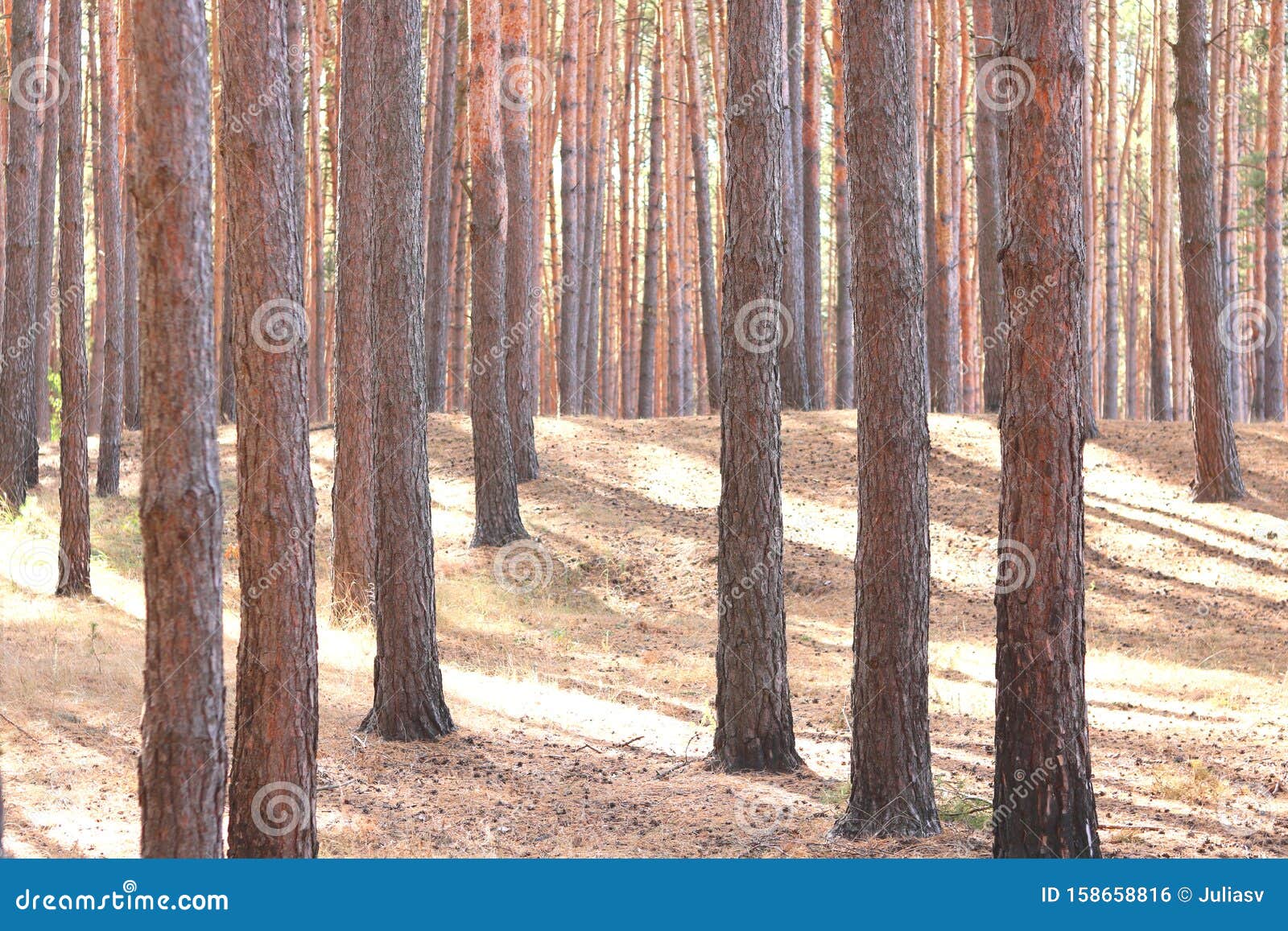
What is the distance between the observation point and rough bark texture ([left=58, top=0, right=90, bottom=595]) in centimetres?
1070

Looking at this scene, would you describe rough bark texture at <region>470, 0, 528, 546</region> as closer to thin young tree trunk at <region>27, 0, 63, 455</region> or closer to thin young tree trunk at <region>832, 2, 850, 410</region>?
thin young tree trunk at <region>27, 0, 63, 455</region>

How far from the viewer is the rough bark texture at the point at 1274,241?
1738cm

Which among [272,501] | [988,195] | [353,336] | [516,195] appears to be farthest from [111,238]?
[272,501]

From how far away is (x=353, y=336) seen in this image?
1035 cm

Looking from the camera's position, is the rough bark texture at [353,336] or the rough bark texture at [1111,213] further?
the rough bark texture at [1111,213]

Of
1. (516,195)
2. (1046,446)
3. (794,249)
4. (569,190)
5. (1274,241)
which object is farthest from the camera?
(1274,241)

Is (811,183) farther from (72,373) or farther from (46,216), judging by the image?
(72,373)

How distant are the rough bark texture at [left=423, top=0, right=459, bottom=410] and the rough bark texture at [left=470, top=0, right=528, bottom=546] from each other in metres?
4.26

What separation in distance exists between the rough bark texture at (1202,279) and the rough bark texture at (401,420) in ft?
29.1

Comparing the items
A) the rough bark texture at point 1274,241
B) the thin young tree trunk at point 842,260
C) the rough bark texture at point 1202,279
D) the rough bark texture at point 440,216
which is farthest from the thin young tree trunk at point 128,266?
the rough bark texture at point 1274,241

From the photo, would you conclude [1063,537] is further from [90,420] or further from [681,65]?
[90,420]

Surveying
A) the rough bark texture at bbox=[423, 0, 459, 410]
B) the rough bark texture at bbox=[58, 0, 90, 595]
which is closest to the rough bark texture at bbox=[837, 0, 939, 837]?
the rough bark texture at bbox=[58, 0, 90, 595]

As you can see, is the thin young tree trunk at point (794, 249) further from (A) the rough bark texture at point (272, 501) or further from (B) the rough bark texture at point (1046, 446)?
(A) the rough bark texture at point (272, 501)

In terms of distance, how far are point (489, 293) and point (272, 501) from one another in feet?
27.1
